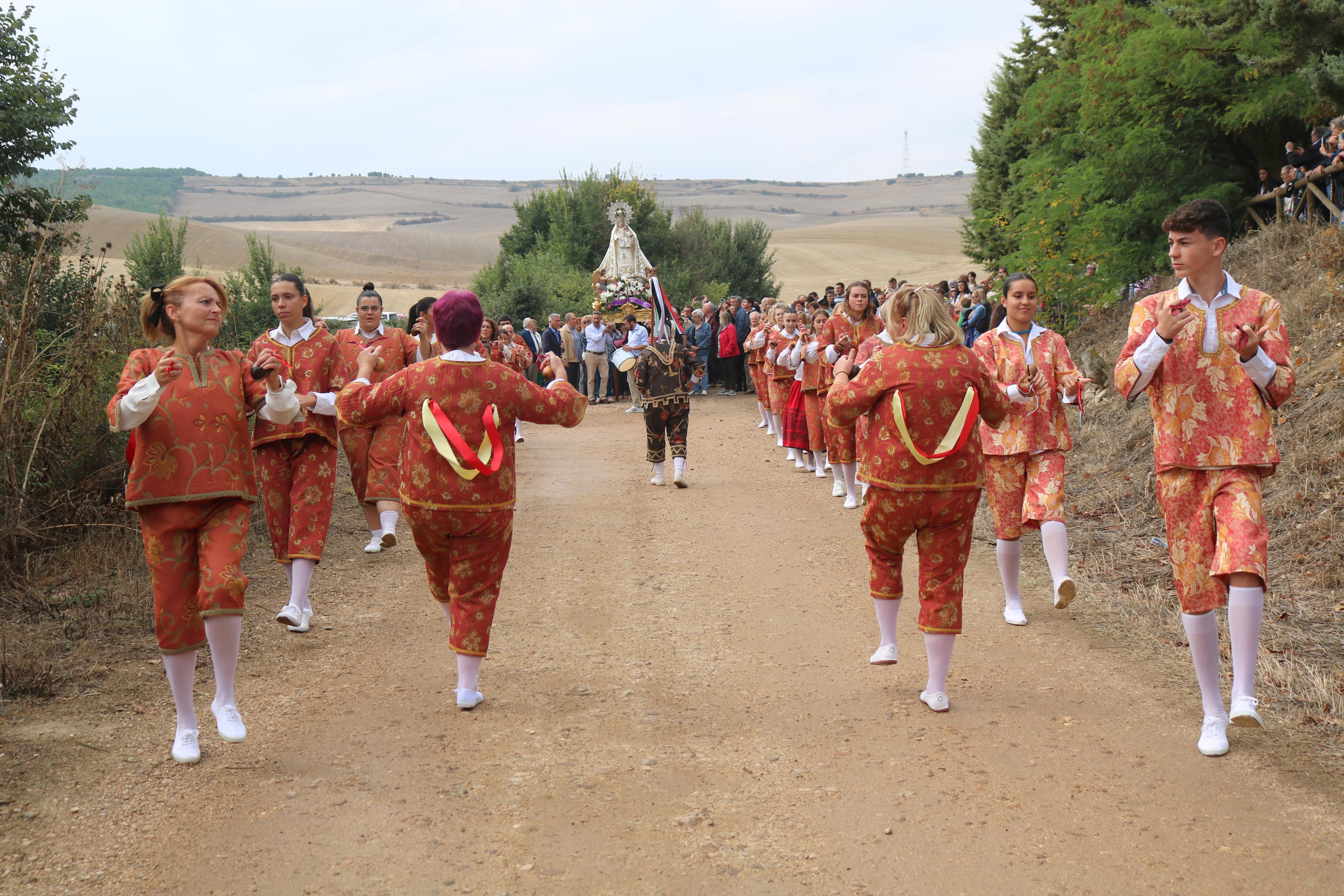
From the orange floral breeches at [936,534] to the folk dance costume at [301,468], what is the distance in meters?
3.34

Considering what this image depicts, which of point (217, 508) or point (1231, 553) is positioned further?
point (217, 508)

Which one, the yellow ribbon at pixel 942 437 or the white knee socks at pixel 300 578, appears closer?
the yellow ribbon at pixel 942 437

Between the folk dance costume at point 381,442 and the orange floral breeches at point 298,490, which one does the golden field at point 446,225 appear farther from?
the orange floral breeches at point 298,490

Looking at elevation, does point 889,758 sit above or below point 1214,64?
below

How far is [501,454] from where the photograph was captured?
5.18 metres

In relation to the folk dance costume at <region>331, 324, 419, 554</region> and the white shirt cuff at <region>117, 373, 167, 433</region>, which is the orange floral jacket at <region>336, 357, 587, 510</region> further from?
the folk dance costume at <region>331, 324, 419, 554</region>

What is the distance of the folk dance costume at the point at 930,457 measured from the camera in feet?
16.9

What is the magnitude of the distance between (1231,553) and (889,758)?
64.2 inches

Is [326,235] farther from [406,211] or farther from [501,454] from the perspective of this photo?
[501,454]

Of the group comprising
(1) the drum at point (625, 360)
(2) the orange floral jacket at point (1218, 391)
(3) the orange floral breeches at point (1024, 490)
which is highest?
(2) the orange floral jacket at point (1218, 391)

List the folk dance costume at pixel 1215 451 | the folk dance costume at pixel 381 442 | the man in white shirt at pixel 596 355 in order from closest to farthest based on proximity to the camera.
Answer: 1. the folk dance costume at pixel 1215 451
2. the folk dance costume at pixel 381 442
3. the man in white shirt at pixel 596 355

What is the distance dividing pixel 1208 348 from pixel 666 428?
8.52 meters

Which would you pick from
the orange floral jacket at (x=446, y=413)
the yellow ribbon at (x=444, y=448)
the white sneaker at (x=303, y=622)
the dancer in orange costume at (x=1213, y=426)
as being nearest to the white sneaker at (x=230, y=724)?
the orange floral jacket at (x=446, y=413)

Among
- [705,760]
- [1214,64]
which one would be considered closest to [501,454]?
[705,760]
